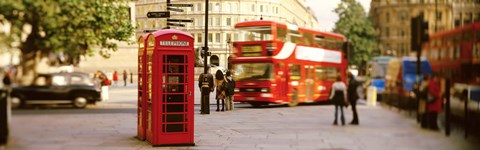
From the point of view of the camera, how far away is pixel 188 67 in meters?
7.70

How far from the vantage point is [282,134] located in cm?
766

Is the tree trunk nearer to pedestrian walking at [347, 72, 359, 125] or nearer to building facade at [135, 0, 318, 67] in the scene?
building facade at [135, 0, 318, 67]

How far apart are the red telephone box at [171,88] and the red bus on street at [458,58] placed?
4159 millimetres

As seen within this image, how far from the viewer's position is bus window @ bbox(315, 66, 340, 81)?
13.9 feet

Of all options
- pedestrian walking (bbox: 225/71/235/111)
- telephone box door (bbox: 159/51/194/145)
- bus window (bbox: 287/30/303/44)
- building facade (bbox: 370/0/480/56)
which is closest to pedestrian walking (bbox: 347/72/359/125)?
building facade (bbox: 370/0/480/56)

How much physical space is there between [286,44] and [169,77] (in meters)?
2.62

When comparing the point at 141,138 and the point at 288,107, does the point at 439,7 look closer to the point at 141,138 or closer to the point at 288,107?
the point at 288,107

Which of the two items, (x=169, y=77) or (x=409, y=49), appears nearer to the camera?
(x=409, y=49)

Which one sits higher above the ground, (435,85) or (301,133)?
(435,85)

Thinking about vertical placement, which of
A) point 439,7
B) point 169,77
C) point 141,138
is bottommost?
point 141,138

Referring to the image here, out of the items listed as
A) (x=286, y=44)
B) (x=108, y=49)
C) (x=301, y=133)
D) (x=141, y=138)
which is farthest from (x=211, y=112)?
(x=108, y=49)

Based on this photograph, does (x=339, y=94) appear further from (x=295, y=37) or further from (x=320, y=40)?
(x=295, y=37)

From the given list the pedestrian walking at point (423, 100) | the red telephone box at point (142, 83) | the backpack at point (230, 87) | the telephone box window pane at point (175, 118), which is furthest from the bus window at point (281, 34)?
the backpack at point (230, 87)

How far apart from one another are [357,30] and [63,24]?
5.44ft
